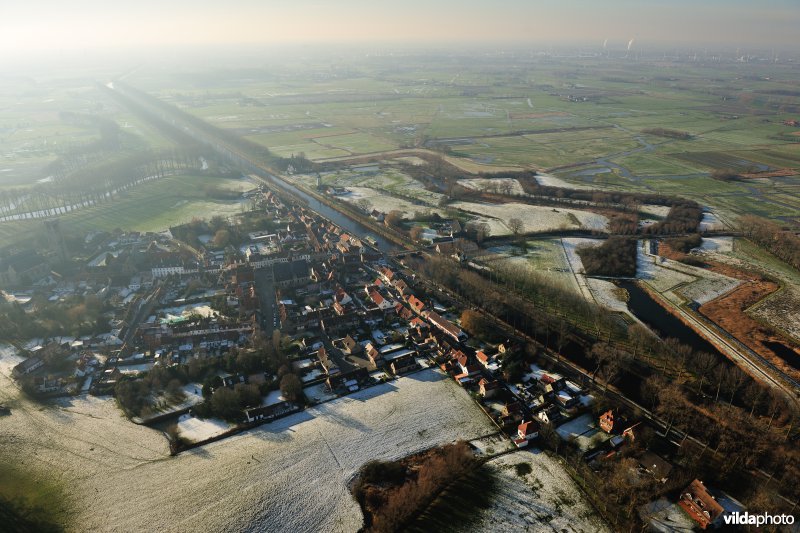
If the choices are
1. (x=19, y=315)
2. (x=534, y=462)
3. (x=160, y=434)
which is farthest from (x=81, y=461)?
(x=534, y=462)

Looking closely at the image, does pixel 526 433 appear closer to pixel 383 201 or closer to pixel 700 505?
pixel 700 505

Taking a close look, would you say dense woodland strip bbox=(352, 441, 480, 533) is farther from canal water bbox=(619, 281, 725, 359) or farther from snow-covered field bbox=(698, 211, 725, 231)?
snow-covered field bbox=(698, 211, 725, 231)

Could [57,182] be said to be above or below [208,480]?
above

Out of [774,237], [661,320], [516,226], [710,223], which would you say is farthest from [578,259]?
[774,237]

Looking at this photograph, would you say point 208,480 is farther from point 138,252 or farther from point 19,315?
point 138,252

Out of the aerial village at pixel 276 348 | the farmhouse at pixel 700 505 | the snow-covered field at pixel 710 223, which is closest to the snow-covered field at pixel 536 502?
the aerial village at pixel 276 348

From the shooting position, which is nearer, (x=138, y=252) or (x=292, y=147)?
(x=138, y=252)

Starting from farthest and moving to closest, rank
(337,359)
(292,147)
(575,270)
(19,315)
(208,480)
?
1. (292,147)
2. (575,270)
3. (19,315)
4. (337,359)
5. (208,480)

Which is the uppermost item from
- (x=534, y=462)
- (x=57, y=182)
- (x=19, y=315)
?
(x=57, y=182)
